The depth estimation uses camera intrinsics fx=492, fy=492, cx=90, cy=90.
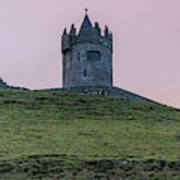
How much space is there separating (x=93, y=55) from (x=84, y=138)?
31.6m

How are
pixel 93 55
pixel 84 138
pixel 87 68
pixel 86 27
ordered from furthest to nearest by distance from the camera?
pixel 86 27
pixel 93 55
pixel 87 68
pixel 84 138

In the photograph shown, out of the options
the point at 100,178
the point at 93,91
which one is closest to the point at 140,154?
the point at 100,178

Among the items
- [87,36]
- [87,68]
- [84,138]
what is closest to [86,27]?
[87,36]

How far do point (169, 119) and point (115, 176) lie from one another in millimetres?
17998

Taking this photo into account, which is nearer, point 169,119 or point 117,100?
point 169,119

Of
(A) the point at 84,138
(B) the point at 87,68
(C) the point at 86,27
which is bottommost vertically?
(A) the point at 84,138

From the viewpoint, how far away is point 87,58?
60.3 metres

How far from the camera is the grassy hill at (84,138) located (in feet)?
75.7

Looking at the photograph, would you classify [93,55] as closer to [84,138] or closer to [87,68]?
[87,68]

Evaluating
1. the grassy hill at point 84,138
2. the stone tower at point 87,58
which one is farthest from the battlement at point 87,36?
the grassy hill at point 84,138

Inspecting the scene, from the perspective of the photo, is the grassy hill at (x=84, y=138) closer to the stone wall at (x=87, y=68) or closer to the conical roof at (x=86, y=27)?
the stone wall at (x=87, y=68)

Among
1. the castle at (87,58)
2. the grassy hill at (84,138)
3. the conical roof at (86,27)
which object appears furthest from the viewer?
the conical roof at (86,27)

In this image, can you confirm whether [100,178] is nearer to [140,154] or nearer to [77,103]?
[140,154]

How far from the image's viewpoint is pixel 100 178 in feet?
72.9
